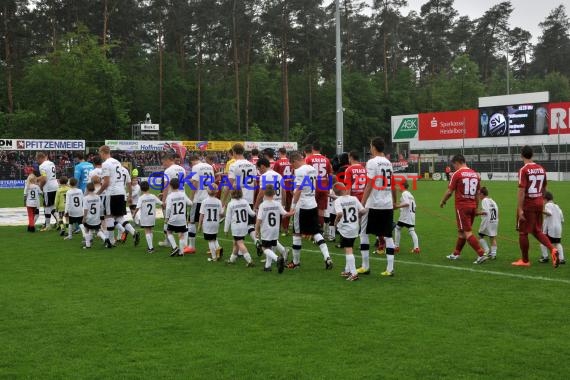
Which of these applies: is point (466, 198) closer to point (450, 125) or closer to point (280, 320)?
point (280, 320)

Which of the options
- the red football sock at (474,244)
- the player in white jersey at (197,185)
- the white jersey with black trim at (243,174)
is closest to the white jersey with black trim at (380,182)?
the red football sock at (474,244)

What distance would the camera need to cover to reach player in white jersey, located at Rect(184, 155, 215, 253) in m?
13.3

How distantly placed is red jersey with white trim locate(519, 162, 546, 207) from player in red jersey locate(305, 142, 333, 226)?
4.58m

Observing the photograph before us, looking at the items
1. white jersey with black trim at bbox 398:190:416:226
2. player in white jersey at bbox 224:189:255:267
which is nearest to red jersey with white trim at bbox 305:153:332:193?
white jersey with black trim at bbox 398:190:416:226

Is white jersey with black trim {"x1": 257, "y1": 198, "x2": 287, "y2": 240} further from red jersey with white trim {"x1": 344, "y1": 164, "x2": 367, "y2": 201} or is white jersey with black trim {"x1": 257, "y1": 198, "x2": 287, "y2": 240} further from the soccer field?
red jersey with white trim {"x1": 344, "y1": 164, "x2": 367, "y2": 201}

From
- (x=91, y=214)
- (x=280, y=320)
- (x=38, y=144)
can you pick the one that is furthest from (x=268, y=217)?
(x=38, y=144)

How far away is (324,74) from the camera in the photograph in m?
81.2

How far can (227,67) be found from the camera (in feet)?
241

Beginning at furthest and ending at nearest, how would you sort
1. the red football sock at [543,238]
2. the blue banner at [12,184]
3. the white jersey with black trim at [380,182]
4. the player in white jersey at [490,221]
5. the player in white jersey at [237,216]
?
the blue banner at [12,184] → the player in white jersey at [490,221] → the player in white jersey at [237,216] → the red football sock at [543,238] → the white jersey with black trim at [380,182]

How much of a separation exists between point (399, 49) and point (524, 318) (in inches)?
3290

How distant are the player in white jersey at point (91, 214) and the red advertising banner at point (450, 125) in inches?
1928

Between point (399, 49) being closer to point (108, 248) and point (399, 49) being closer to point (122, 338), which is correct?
point (108, 248)

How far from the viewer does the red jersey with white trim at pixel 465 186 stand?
→ 11227 mm

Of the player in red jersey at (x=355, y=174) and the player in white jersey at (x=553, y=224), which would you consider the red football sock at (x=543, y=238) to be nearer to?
the player in white jersey at (x=553, y=224)
